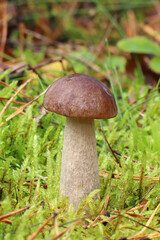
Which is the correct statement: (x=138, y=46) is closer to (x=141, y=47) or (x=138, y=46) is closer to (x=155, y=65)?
(x=141, y=47)

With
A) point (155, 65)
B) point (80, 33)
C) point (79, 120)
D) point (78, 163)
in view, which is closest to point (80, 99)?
point (79, 120)

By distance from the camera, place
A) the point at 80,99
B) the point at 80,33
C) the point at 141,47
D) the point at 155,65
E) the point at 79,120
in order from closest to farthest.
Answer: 1. the point at 80,99
2. the point at 79,120
3. the point at 155,65
4. the point at 141,47
5. the point at 80,33

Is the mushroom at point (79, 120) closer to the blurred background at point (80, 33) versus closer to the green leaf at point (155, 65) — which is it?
the green leaf at point (155, 65)

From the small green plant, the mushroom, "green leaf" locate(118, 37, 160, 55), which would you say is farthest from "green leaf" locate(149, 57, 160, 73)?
the mushroom

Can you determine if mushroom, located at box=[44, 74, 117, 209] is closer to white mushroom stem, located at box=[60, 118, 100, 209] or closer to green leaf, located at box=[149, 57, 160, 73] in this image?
white mushroom stem, located at box=[60, 118, 100, 209]

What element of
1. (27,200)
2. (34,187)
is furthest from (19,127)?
(27,200)

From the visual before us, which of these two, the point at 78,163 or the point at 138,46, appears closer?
the point at 78,163
